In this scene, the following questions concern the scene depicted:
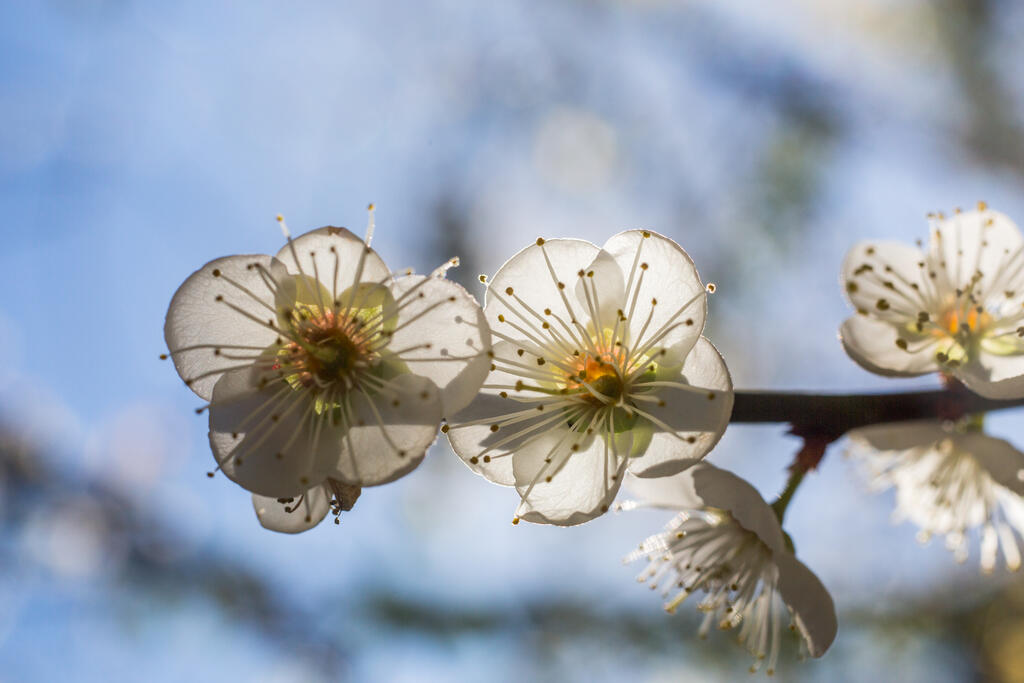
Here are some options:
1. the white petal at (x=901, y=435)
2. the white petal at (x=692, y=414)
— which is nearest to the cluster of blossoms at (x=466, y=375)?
the white petal at (x=692, y=414)

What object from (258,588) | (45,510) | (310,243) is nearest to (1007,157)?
(310,243)

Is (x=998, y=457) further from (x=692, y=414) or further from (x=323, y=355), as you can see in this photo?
(x=323, y=355)

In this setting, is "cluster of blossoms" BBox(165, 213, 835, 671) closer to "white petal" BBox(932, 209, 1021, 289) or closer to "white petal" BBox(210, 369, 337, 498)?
"white petal" BBox(210, 369, 337, 498)

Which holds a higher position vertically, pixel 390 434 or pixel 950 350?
pixel 950 350

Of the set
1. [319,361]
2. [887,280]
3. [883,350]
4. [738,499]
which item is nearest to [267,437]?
[319,361]

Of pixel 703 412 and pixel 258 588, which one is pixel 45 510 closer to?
pixel 258 588

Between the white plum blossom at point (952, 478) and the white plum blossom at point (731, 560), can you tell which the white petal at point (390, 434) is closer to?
the white plum blossom at point (731, 560)

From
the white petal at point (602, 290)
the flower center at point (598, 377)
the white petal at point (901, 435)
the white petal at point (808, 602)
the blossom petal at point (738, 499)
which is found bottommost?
the white petal at point (808, 602)
